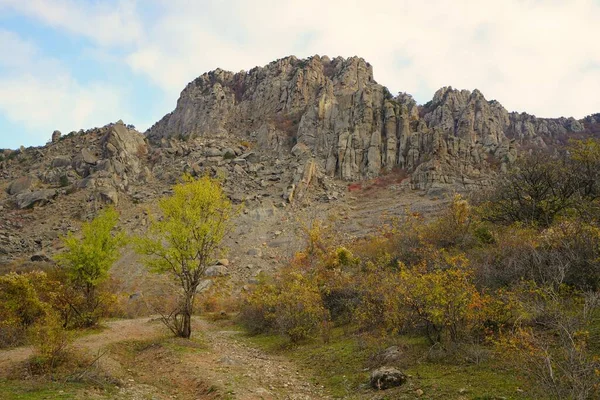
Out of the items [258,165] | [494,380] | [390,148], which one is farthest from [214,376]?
[390,148]

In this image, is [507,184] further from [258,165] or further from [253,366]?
[258,165]

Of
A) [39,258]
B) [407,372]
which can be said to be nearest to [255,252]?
[39,258]

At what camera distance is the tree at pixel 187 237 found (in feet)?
51.8

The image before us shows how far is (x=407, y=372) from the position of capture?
31.3ft

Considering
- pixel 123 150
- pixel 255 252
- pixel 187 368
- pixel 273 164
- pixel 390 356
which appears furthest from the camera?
pixel 273 164

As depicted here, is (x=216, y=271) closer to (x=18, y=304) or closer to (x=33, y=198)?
(x=18, y=304)

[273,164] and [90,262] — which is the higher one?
[273,164]

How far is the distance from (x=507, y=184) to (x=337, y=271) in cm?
1251

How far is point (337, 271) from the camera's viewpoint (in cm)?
2109

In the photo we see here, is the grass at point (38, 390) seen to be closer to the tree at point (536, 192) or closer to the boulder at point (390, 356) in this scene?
the boulder at point (390, 356)

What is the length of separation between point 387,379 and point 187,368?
6189 mm

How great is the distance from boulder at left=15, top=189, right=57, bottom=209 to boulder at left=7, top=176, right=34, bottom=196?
220 cm

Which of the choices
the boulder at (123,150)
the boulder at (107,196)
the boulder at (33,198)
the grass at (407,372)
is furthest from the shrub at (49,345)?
the boulder at (123,150)

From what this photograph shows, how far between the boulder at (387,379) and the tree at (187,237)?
9348 mm
